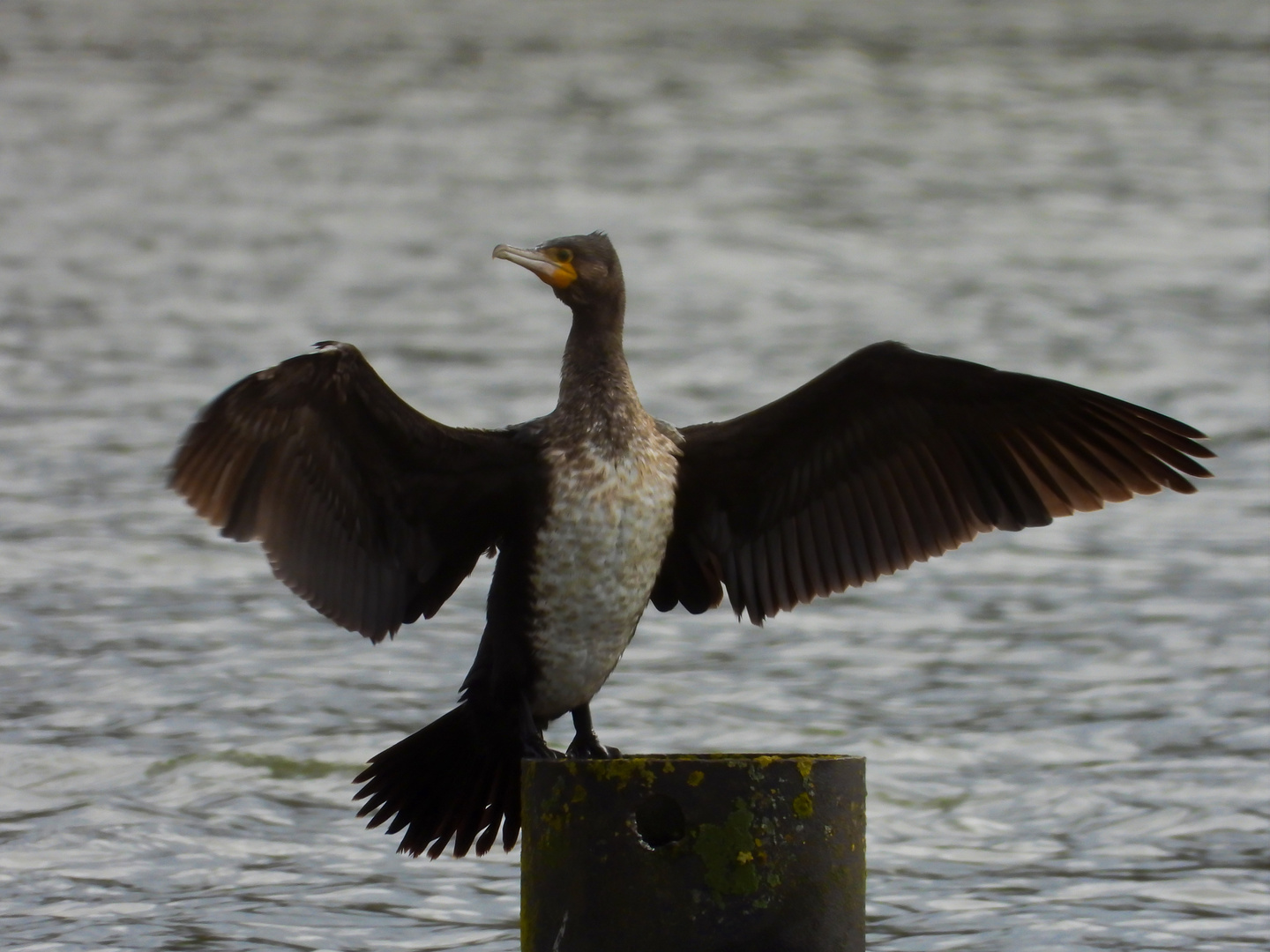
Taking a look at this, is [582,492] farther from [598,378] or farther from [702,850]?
[702,850]

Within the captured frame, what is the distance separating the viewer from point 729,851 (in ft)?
14.0

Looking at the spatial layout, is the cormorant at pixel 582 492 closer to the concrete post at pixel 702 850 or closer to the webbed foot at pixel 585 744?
the webbed foot at pixel 585 744

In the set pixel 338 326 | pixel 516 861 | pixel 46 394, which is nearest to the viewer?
pixel 516 861

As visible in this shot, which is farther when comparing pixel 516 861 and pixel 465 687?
pixel 516 861

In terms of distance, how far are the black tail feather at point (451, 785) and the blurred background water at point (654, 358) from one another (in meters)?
0.98

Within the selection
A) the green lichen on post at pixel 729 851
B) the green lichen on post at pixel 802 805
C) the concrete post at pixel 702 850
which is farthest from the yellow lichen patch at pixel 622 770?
the green lichen on post at pixel 802 805

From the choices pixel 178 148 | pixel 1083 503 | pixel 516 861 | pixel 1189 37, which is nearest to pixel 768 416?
pixel 1083 503

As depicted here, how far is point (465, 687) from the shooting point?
5266mm

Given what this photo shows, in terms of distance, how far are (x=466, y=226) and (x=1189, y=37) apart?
9.17m

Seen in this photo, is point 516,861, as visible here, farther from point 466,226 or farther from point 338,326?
point 466,226

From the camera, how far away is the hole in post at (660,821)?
14.1 ft

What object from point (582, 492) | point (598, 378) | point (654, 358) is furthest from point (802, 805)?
point (654, 358)

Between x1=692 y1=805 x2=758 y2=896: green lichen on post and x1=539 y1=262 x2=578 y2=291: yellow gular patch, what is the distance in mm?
1640

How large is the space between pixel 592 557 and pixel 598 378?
503 mm
